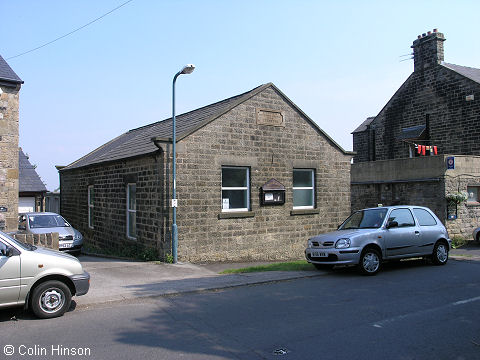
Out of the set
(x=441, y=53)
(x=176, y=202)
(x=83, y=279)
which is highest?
(x=441, y=53)

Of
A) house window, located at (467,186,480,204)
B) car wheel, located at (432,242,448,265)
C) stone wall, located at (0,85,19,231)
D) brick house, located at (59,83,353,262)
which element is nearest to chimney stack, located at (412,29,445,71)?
house window, located at (467,186,480,204)

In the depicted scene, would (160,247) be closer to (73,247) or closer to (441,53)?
(73,247)

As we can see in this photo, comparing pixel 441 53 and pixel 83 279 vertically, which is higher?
pixel 441 53

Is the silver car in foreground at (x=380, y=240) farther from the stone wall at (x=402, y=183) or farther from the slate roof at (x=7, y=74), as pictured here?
the slate roof at (x=7, y=74)

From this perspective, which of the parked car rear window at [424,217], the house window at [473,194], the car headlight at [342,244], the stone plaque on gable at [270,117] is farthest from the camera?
the house window at [473,194]

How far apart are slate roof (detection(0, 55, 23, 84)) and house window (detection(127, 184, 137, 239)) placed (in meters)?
5.99

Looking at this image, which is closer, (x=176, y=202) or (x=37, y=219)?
(x=176, y=202)

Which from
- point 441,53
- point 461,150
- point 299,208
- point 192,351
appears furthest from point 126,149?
point 441,53

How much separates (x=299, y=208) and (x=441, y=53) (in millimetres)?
16800

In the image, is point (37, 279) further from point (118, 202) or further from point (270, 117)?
point (270, 117)

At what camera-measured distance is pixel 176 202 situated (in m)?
11.9

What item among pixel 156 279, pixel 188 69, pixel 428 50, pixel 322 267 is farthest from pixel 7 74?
pixel 428 50

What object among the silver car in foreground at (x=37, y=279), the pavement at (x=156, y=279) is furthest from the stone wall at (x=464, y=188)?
the silver car in foreground at (x=37, y=279)

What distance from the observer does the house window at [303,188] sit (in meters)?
15.3
